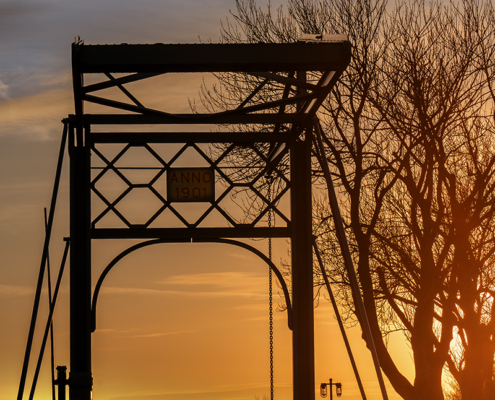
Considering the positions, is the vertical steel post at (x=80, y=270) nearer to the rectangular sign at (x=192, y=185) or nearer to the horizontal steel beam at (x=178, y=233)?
the horizontal steel beam at (x=178, y=233)

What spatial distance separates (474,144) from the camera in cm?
1731

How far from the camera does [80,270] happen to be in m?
10.6

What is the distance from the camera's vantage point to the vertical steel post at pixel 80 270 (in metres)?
10.1

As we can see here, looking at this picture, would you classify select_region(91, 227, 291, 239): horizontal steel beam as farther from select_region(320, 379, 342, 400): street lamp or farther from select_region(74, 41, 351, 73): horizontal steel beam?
select_region(320, 379, 342, 400): street lamp

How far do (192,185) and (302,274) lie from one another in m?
2.35

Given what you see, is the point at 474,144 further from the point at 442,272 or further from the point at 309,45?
the point at 309,45

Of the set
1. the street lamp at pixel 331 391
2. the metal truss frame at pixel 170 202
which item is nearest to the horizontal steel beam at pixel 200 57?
the metal truss frame at pixel 170 202

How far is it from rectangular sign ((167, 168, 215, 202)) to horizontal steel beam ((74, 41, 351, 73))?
2886 millimetres

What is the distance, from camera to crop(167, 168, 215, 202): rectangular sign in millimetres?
11289

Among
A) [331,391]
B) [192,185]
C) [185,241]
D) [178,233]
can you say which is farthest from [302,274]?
[331,391]

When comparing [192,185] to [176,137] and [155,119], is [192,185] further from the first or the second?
[155,119]

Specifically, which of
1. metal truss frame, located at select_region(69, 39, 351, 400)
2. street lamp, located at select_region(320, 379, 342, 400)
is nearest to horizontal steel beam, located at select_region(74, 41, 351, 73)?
metal truss frame, located at select_region(69, 39, 351, 400)

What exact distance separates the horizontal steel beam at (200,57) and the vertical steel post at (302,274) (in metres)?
2.63

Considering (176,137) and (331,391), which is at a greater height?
(176,137)
